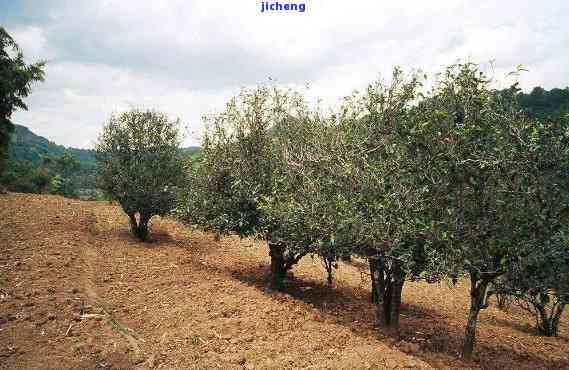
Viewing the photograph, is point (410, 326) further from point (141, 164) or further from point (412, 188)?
point (141, 164)

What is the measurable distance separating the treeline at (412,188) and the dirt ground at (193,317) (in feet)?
5.92

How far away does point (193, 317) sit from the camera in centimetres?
1185

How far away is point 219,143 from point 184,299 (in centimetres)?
777

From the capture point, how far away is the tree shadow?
40.0ft

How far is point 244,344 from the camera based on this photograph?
1017cm

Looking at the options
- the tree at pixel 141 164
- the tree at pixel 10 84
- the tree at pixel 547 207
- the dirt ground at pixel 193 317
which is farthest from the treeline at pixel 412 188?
the tree at pixel 10 84

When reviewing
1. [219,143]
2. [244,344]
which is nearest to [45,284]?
[244,344]

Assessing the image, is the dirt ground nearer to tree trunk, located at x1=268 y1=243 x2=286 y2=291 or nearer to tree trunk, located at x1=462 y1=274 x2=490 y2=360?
tree trunk, located at x1=462 y1=274 x2=490 y2=360

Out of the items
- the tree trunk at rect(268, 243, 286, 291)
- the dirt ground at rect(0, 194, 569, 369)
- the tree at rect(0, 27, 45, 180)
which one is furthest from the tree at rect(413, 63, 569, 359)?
the tree at rect(0, 27, 45, 180)

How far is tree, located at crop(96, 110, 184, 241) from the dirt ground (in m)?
2.43

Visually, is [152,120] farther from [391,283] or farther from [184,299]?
[391,283]

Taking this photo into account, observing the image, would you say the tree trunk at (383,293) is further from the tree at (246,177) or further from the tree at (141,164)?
the tree at (141,164)

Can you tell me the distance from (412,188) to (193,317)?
7.82 metres

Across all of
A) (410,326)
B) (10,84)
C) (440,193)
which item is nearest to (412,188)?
(440,193)
